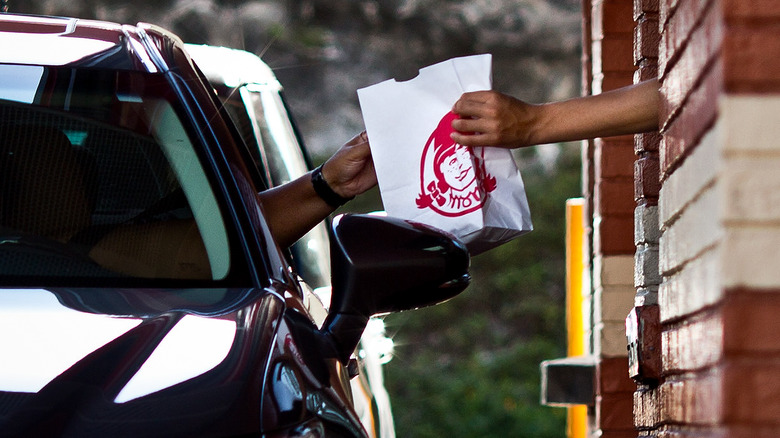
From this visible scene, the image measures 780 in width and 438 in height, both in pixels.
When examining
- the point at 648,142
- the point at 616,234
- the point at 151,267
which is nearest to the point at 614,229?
the point at 616,234

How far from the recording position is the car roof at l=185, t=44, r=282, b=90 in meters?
4.04

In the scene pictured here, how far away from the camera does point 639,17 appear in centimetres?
293

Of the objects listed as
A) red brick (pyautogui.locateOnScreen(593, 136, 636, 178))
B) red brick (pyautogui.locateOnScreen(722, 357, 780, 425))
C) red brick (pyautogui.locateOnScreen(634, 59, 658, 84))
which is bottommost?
red brick (pyautogui.locateOnScreen(722, 357, 780, 425))

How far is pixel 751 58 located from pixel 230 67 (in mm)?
2837

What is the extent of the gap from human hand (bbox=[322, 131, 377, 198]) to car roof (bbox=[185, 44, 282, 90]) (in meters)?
1.08

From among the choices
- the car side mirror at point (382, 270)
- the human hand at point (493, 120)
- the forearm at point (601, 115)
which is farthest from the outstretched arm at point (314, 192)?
the car side mirror at point (382, 270)

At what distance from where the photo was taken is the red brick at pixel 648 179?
111 inches

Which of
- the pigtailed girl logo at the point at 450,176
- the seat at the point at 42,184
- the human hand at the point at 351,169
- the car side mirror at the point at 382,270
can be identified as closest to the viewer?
the car side mirror at the point at 382,270

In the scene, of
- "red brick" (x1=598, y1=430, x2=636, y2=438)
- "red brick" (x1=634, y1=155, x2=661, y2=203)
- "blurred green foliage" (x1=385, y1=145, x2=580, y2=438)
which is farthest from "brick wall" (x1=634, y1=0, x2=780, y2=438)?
"blurred green foliage" (x1=385, y1=145, x2=580, y2=438)

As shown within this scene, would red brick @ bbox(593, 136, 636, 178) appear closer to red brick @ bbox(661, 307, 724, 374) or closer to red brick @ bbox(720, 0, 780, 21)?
red brick @ bbox(661, 307, 724, 374)

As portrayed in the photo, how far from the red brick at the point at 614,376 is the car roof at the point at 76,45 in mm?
2236

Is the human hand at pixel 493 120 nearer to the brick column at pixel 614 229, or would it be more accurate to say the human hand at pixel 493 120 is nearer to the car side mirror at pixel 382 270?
the car side mirror at pixel 382 270

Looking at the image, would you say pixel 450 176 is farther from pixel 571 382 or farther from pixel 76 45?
pixel 571 382

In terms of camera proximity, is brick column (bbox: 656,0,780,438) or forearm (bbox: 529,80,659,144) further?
forearm (bbox: 529,80,659,144)
